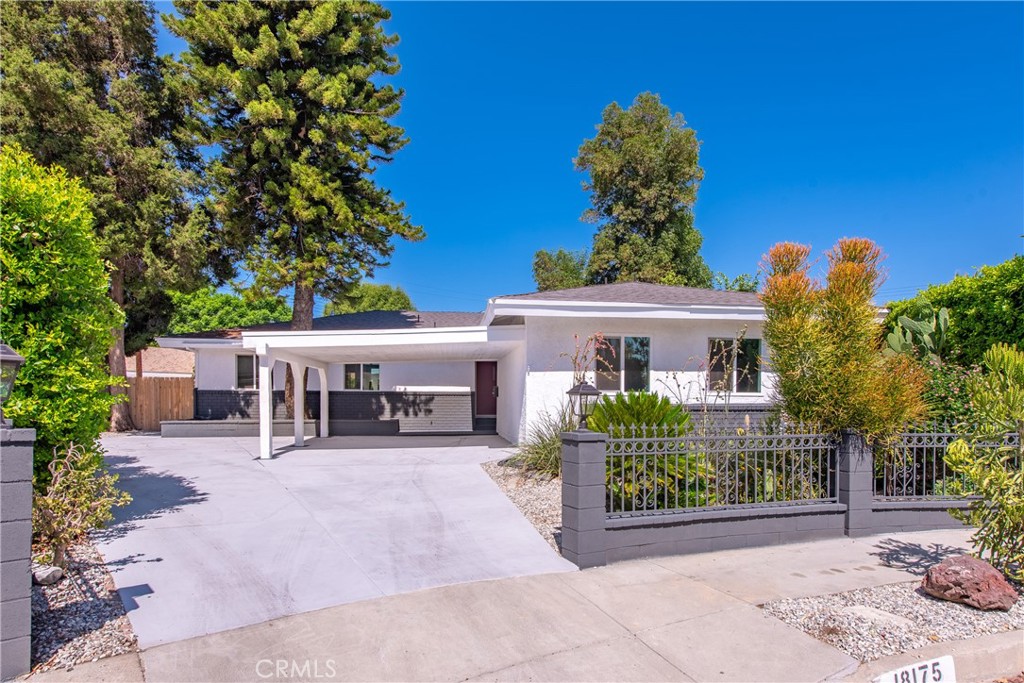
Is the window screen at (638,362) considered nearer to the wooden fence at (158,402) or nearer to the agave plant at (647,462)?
the agave plant at (647,462)

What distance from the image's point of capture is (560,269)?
95.4 feet

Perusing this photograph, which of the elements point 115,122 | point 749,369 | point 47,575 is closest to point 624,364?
point 749,369

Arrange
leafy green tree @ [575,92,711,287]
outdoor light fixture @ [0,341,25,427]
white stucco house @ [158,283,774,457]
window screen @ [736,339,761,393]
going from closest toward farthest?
1. outdoor light fixture @ [0,341,25,427]
2. white stucco house @ [158,283,774,457]
3. window screen @ [736,339,761,393]
4. leafy green tree @ [575,92,711,287]

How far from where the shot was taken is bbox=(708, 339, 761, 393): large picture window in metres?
11.9

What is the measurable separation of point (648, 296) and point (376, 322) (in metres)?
11.0

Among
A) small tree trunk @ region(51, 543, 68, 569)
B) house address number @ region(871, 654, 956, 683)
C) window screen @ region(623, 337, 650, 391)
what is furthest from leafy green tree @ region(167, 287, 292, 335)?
house address number @ region(871, 654, 956, 683)

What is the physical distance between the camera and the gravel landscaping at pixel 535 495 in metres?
6.46

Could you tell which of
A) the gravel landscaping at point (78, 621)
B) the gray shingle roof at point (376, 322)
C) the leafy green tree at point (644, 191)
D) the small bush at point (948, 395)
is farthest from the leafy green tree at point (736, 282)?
the gravel landscaping at point (78, 621)

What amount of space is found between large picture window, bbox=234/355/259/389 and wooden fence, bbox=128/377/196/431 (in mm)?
1450

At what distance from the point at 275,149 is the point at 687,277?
1795 cm

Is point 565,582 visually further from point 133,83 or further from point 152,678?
point 133,83

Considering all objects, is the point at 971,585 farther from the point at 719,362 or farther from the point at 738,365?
the point at 738,365

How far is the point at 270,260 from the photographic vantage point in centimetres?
1523

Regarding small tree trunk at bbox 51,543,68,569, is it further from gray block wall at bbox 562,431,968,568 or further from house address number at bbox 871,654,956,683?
house address number at bbox 871,654,956,683
